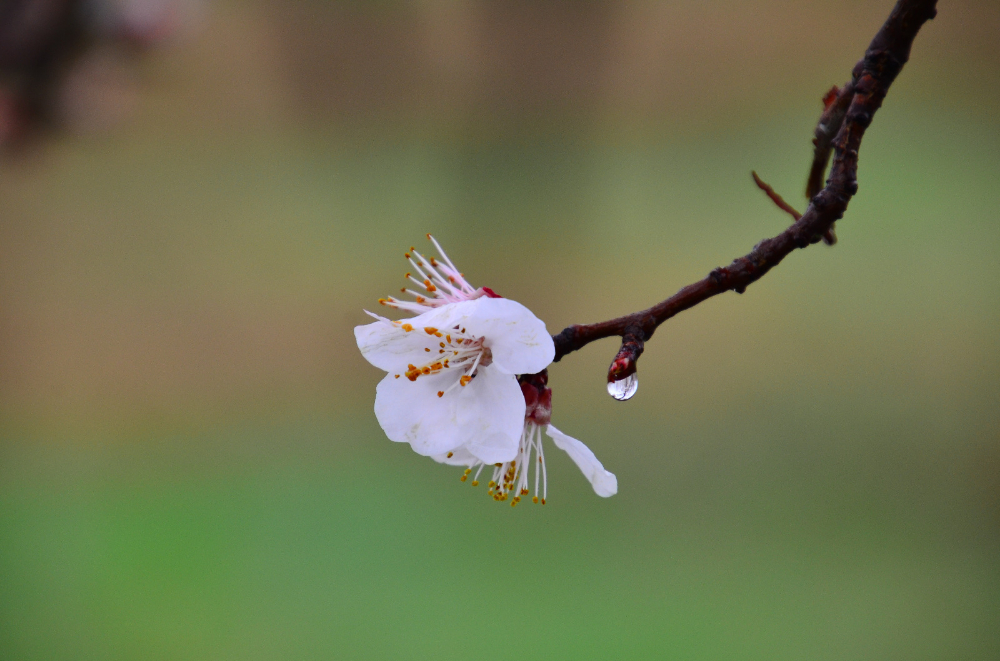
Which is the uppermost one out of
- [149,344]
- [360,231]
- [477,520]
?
[360,231]

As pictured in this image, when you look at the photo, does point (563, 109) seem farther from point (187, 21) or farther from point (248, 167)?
point (187, 21)

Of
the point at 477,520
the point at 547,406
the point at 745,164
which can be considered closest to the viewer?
the point at 547,406

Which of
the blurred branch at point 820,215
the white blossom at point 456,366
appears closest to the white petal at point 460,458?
the white blossom at point 456,366

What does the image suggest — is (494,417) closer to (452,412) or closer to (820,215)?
(452,412)

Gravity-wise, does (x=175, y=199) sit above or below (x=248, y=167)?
below

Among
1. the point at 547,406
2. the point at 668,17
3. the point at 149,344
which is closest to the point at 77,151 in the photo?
the point at 149,344

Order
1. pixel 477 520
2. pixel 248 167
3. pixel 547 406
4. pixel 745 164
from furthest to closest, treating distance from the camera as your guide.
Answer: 1. pixel 248 167
2. pixel 745 164
3. pixel 477 520
4. pixel 547 406

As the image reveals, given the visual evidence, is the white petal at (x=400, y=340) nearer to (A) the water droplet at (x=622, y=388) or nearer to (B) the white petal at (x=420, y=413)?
(B) the white petal at (x=420, y=413)

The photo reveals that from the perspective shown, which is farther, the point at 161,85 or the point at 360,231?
the point at 360,231
